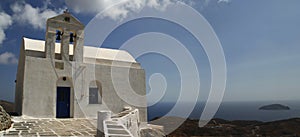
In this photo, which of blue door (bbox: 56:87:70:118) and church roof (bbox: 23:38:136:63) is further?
church roof (bbox: 23:38:136:63)

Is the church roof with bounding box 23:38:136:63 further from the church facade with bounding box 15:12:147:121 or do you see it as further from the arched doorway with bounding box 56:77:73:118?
the arched doorway with bounding box 56:77:73:118

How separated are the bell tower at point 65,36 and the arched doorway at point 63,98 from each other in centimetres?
128

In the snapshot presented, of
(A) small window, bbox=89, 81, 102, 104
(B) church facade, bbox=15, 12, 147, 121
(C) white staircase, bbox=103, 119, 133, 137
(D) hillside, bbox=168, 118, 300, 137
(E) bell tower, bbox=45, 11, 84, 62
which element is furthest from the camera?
(D) hillside, bbox=168, 118, 300, 137

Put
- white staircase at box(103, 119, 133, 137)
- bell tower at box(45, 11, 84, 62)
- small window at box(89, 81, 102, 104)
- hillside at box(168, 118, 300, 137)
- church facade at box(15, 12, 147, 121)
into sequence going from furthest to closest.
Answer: hillside at box(168, 118, 300, 137) → small window at box(89, 81, 102, 104) → bell tower at box(45, 11, 84, 62) → church facade at box(15, 12, 147, 121) → white staircase at box(103, 119, 133, 137)

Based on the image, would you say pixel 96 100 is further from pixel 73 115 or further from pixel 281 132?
pixel 281 132

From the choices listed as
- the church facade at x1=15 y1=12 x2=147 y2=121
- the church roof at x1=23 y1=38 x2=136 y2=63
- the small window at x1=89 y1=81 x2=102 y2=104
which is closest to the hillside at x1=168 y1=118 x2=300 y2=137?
the church facade at x1=15 y1=12 x2=147 y2=121

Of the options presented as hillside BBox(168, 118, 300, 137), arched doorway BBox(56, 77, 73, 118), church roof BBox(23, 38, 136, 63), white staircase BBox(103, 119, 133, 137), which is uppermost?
church roof BBox(23, 38, 136, 63)

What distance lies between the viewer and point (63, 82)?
1229 cm

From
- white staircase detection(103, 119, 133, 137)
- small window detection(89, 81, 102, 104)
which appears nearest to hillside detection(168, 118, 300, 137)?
small window detection(89, 81, 102, 104)

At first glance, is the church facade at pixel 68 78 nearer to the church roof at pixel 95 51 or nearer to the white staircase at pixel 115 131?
the church roof at pixel 95 51

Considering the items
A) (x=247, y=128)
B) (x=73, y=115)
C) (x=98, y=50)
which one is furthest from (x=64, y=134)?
(x=247, y=128)

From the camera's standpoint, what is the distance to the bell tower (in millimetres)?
11992

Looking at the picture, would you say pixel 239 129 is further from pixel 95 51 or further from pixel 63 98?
pixel 63 98

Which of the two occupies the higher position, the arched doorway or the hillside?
Answer: the arched doorway
